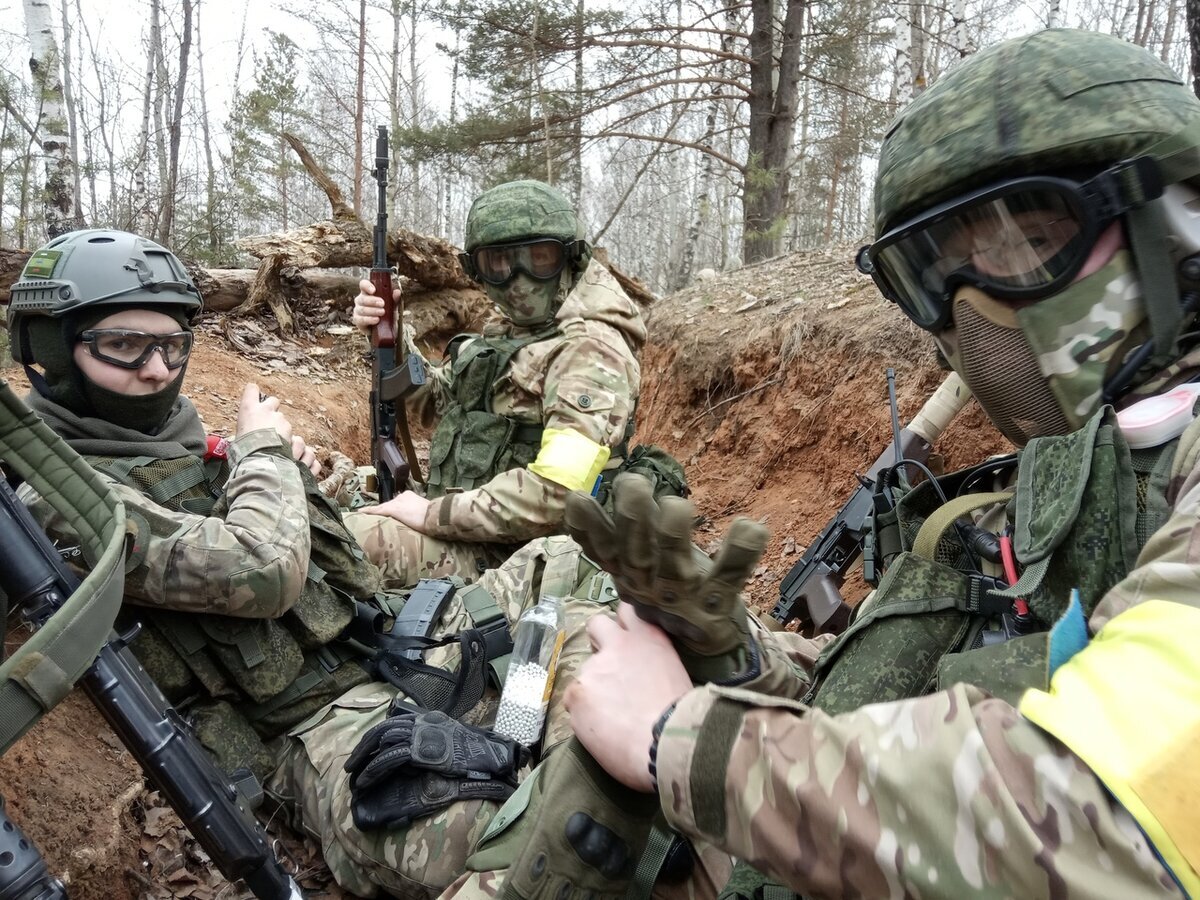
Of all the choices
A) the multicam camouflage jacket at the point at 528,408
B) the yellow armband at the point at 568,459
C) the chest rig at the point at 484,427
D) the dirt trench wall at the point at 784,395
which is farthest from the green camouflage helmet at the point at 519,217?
the dirt trench wall at the point at 784,395

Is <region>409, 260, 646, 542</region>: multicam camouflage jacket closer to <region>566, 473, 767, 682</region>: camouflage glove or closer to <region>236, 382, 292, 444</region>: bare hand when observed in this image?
<region>236, 382, 292, 444</region>: bare hand

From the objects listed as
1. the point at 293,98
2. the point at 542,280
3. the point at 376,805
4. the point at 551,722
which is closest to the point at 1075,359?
the point at 551,722

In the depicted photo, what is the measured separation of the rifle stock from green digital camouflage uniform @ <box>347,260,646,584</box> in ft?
3.82

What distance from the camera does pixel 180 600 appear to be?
95.3 inches

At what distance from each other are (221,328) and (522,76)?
5.68m

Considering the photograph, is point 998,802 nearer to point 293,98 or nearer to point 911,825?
point 911,825

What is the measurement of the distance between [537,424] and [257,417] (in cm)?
174

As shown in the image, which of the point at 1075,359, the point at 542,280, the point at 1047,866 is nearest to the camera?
the point at 1047,866

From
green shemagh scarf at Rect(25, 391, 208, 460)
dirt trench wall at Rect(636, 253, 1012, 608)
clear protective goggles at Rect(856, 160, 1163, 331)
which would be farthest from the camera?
dirt trench wall at Rect(636, 253, 1012, 608)

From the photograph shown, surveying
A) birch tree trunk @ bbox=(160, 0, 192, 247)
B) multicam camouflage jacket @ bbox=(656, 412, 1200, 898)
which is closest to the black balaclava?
multicam camouflage jacket @ bbox=(656, 412, 1200, 898)

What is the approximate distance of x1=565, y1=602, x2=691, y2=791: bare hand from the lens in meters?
1.26

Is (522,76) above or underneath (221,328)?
above

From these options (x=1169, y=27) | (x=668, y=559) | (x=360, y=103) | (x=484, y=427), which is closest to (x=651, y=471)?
(x=484, y=427)

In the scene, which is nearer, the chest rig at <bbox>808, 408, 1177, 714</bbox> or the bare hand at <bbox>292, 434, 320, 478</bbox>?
the chest rig at <bbox>808, 408, 1177, 714</bbox>
